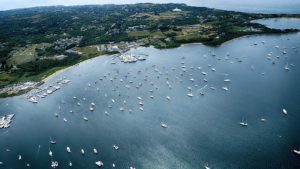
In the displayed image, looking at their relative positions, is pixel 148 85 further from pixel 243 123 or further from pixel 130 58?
pixel 243 123

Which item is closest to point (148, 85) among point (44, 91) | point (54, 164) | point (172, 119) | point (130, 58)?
point (172, 119)

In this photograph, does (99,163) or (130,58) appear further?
(130,58)

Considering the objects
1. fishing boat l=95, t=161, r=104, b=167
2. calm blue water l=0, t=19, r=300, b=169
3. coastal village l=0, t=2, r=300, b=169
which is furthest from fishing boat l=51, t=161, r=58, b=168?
fishing boat l=95, t=161, r=104, b=167

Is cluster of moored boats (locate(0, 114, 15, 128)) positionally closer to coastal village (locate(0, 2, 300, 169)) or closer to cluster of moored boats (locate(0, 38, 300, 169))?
cluster of moored boats (locate(0, 38, 300, 169))

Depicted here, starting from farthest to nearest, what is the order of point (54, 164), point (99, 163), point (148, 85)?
point (148, 85) → point (54, 164) → point (99, 163)

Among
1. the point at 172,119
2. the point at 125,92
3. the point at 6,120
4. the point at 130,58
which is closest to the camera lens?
the point at 172,119

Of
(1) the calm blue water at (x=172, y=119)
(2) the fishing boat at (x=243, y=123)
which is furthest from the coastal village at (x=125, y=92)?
(1) the calm blue water at (x=172, y=119)

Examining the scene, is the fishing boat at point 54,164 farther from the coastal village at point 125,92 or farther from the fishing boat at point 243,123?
the fishing boat at point 243,123

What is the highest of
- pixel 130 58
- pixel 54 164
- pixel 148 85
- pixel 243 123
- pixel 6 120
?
pixel 130 58

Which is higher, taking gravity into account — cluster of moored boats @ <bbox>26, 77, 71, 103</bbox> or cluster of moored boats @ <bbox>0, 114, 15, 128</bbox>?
cluster of moored boats @ <bbox>26, 77, 71, 103</bbox>

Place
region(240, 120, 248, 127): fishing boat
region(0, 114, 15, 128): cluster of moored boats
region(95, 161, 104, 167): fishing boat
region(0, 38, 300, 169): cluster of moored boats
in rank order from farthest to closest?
region(0, 38, 300, 169): cluster of moored boats
region(0, 114, 15, 128): cluster of moored boats
region(240, 120, 248, 127): fishing boat
region(95, 161, 104, 167): fishing boat
